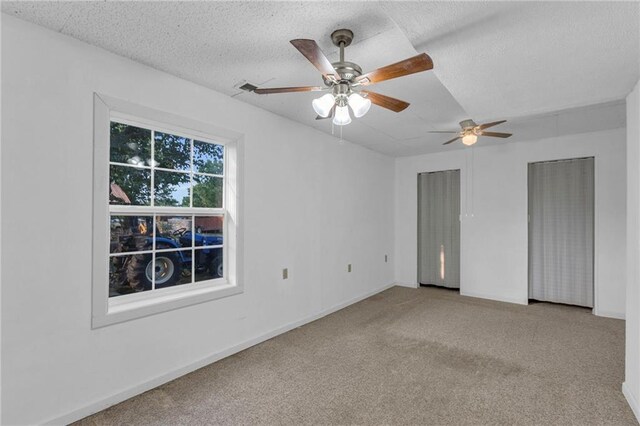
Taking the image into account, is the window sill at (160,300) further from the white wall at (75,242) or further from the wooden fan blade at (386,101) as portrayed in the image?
the wooden fan blade at (386,101)

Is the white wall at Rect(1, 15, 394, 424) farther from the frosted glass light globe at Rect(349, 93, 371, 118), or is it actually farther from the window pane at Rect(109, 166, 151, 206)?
the frosted glass light globe at Rect(349, 93, 371, 118)

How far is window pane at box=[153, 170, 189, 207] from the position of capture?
106 inches

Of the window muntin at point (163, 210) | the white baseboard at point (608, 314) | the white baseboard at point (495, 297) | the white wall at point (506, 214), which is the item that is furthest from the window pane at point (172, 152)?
the white baseboard at point (608, 314)

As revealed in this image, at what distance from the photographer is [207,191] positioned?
10.1 feet

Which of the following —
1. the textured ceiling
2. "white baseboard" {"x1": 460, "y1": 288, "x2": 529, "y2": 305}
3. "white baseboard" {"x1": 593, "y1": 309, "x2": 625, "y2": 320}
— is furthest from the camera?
"white baseboard" {"x1": 460, "y1": 288, "x2": 529, "y2": 305}

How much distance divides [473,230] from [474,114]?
299 centimetres

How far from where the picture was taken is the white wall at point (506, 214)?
421 centimetres

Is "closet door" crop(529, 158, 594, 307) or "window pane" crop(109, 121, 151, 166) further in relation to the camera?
"closet door" crop(529, 158, 594, 307)

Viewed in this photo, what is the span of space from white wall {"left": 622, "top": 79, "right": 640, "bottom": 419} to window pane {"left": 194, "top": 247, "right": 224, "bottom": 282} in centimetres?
341

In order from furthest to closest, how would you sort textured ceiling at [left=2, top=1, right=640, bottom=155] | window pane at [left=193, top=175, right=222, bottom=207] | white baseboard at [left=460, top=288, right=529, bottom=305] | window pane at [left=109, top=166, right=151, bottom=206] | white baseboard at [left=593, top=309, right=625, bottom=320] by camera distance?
white baseboard at [left=460, top=288, right=529, bottom=305] → white baseboard at [left=593, top=309, right=625, bottom=320] → window pane at [left=193, top=175, right=222, bottom=207] → window pane at [left=109, top=166, right=151, bottom=206] → textured ceiling at [left=2, top=1, right=640, bottom=155]

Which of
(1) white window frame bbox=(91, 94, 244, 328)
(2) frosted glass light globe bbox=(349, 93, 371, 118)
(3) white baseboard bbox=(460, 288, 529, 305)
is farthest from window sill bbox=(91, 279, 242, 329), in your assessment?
(3) white baseboard bbox=(460, 288, 529, 305)

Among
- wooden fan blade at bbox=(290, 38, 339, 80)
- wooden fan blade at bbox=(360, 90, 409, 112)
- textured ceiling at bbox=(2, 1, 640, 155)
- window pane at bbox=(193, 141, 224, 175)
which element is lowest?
window pane at bbox=(193, 141, 224, 175)

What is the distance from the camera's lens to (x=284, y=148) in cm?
369

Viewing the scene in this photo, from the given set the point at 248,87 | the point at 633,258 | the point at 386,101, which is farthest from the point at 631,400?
the point at 248,87
